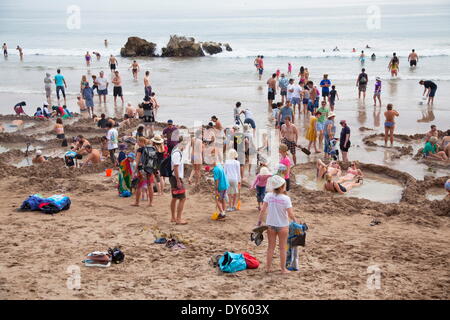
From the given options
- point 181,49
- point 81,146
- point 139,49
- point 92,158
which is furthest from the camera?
point 139,49

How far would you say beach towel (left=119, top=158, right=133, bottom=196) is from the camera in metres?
10.8

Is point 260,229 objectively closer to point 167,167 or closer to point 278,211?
point 278,211

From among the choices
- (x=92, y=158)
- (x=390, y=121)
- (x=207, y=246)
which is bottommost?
(x=207, y=246)

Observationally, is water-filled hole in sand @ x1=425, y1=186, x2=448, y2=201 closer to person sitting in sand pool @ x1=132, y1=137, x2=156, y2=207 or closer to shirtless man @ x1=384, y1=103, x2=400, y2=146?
shirtless man @ x1=384, y1=103, x2=400, y2=146

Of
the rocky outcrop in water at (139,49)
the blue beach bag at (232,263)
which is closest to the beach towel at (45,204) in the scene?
the blue beach bag at (232,263)

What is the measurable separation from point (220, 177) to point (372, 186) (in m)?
4.48

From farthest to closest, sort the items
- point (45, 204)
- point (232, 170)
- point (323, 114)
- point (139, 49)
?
point (139, 49) → point (323, 114) → point (232, 170) → point (45, 204)

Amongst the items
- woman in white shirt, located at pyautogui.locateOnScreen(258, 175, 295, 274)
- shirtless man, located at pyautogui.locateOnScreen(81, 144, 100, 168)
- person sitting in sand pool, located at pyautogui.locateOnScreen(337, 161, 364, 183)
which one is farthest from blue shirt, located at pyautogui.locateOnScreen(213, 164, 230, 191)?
shirtless man, located at pyautogui.locateOnScreen(81, 144, 100, 168)

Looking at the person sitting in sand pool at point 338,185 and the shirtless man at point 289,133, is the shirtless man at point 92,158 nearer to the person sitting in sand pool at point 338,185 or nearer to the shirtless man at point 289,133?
the shirtless man at point 289,133

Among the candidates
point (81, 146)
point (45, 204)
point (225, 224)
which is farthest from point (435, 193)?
point (81, 146)

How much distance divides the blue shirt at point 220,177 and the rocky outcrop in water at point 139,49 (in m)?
37.8

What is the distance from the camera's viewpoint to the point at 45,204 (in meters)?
9.65

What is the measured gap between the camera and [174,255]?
7723mm
